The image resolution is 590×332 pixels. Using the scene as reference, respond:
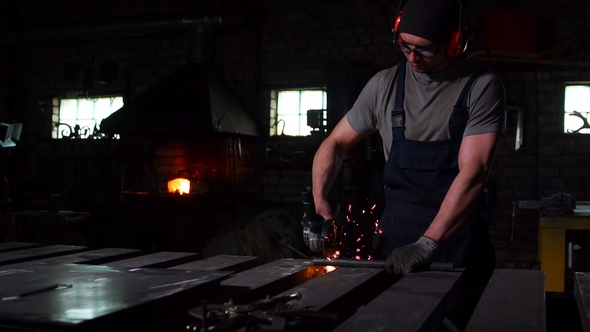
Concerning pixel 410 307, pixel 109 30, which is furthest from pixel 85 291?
pixel 109 30

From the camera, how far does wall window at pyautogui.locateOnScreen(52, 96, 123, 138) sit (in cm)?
847

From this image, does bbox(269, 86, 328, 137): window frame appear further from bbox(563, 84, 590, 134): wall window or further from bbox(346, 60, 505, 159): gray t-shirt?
bbox(346, 60, 505, 159): gray t-shirt

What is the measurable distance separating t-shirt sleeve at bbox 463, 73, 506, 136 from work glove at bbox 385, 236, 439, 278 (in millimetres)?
523

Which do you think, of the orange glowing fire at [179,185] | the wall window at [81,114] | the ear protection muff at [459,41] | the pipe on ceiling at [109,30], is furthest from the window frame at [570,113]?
the wall window at [81,114]

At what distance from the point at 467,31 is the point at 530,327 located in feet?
4.16

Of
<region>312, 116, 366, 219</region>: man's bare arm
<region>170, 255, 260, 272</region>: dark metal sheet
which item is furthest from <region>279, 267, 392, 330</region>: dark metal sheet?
<region>312, 116, 366, 219</region>: man's bare arm

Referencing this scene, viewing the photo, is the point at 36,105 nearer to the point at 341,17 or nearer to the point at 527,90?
the point at 341,17

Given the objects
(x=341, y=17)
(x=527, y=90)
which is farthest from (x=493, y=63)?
(x=341, y=17)

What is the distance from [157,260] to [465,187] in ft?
3.22

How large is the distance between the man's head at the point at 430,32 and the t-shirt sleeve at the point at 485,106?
0.45 feet

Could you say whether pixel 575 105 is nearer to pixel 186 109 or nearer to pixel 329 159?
pixel 186 109

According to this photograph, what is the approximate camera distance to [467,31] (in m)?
2.04

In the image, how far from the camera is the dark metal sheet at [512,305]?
1.04 metres

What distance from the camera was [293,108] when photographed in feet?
24.7
